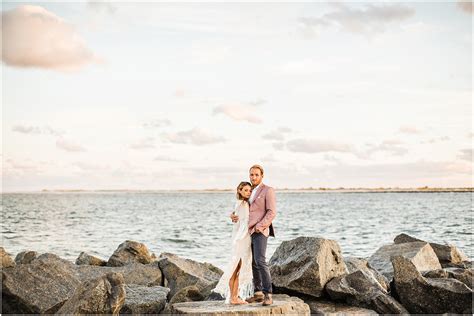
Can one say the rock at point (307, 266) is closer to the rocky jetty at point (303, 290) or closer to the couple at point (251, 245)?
the rocky jetty at point (303, 290)

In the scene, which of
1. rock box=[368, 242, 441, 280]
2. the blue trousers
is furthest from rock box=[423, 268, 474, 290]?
the blue trousers

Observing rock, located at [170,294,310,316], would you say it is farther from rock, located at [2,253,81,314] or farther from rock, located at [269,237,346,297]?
rock, located at [2,253,81,314]

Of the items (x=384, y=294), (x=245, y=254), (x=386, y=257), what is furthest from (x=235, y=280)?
(x=386, y=257)

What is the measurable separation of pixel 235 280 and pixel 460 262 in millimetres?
9952

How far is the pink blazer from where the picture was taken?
10188 millimetres

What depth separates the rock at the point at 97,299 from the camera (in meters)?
10.1

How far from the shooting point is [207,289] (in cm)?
1300

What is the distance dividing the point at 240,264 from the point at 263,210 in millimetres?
1109

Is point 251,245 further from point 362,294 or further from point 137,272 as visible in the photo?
point 137,272

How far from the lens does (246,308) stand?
10.0 metres

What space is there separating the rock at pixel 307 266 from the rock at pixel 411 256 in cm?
384

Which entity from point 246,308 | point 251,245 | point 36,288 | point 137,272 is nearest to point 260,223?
point 251,245

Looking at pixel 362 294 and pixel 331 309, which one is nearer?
pixel 331 309

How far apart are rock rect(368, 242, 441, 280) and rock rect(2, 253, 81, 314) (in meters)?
8.35
